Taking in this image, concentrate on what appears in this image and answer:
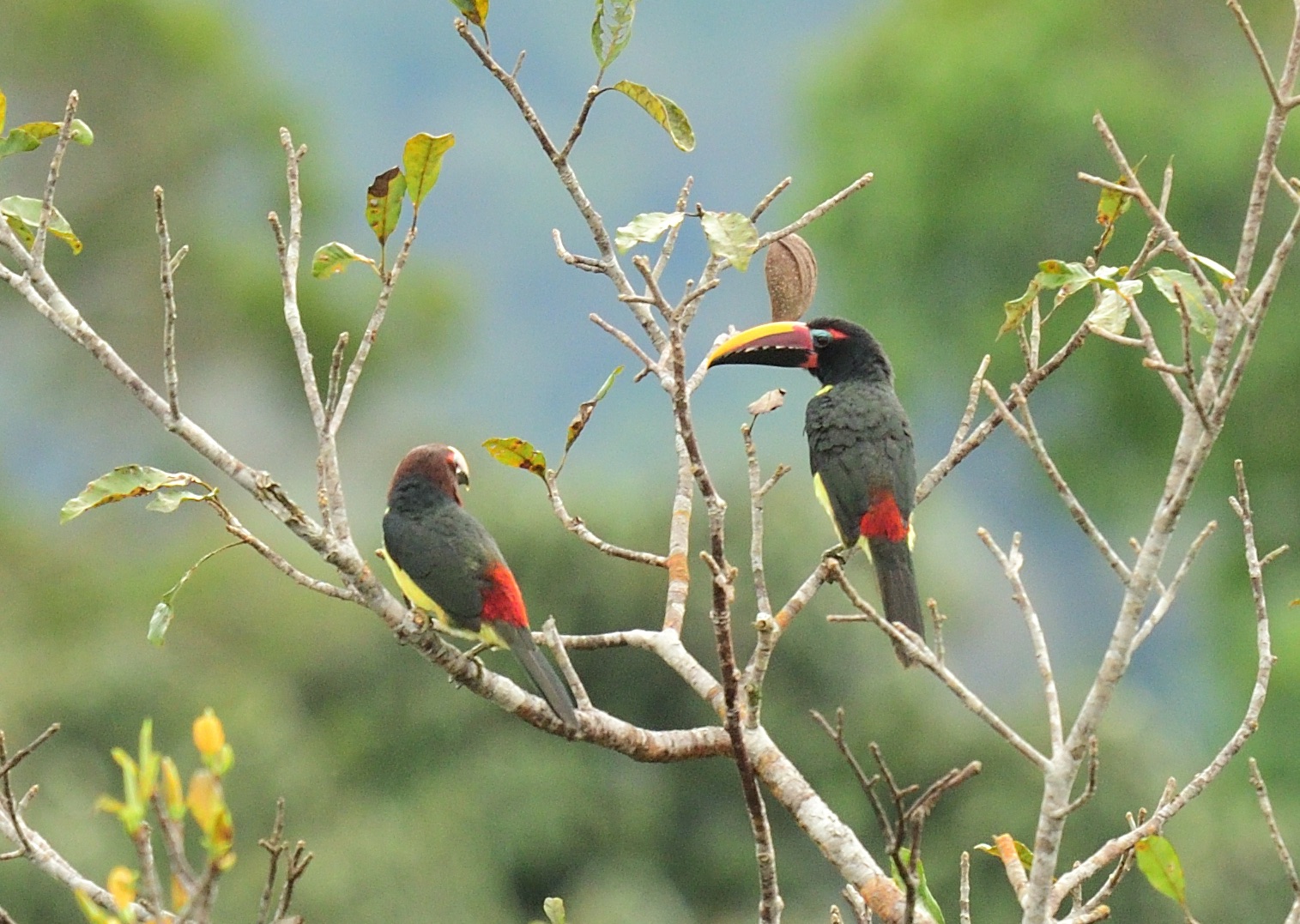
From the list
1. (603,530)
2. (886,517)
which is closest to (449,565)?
(886,517)

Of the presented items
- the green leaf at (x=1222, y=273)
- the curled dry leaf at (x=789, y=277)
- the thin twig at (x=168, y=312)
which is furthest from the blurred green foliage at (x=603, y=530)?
the green leaf at (x=1222, y=273)

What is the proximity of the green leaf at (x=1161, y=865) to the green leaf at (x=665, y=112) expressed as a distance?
1.59 metres

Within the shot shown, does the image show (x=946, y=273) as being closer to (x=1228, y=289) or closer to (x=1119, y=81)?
(x=1119, y=81)

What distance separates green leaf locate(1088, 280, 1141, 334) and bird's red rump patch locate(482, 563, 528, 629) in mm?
1984

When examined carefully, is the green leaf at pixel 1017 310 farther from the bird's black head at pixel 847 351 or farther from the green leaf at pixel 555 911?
the bird's black head at pixel 847 351

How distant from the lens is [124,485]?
3.28 meters

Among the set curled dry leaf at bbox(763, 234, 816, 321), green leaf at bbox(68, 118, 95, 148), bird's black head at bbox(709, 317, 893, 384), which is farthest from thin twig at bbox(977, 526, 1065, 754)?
bird's black head at bbox(709, 317, 893, 384)

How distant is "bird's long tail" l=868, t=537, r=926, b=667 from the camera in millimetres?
5617

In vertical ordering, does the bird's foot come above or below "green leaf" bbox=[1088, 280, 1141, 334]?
below

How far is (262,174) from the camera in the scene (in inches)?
1732

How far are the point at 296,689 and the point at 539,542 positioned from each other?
3.88 m

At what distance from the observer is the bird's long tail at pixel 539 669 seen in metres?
3.76

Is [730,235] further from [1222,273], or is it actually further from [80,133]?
[80,133]

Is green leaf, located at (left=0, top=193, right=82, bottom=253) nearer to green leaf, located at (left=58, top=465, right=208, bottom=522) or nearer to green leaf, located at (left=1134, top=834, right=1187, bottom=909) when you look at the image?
green leaf, located at (left=58, top=465, right=208, bottom=522)
